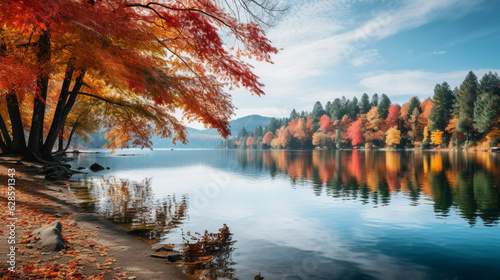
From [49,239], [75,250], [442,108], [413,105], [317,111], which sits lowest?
[75,250]

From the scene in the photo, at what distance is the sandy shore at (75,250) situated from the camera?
5.22 metres

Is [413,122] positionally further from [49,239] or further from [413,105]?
[49,239]

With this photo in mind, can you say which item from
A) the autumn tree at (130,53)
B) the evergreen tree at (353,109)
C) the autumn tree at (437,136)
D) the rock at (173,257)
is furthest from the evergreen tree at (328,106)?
the rock at (173,257)

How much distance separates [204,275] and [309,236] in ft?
15.2

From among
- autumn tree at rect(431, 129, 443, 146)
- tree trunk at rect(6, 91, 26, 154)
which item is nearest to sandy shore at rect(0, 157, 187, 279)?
tree trunk at rect(6, 91, 26, 154)

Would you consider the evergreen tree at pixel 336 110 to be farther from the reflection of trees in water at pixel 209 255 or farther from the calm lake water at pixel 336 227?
the reflection of trees in water at pixel 209 255

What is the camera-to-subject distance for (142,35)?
10484mm

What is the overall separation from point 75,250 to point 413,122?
10369 centimetres

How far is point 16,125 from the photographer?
60.3ft

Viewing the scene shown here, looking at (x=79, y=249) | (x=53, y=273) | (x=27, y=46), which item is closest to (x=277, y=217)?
(x=79, y=249)

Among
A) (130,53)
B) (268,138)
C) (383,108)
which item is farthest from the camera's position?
(268,138)

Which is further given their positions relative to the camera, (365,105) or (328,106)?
(328,106)

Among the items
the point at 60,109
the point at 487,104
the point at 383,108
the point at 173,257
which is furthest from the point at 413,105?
the point at 173,257

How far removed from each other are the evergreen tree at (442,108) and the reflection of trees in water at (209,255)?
90518mm
